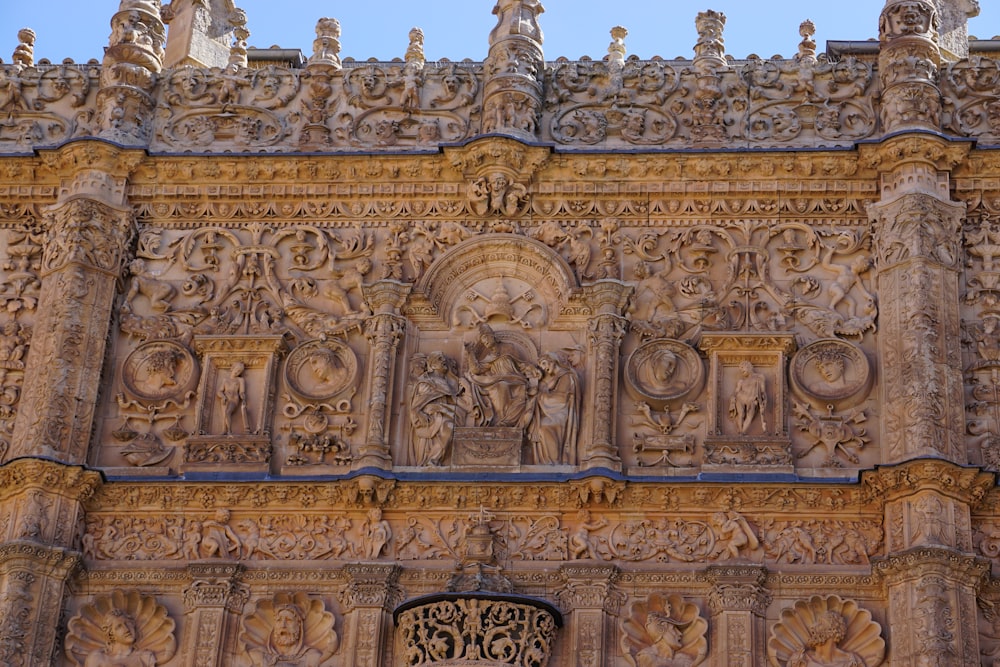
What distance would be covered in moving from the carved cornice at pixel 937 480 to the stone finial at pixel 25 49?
8.71 m

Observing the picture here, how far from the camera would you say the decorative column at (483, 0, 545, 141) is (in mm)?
18469

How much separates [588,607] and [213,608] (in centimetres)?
290

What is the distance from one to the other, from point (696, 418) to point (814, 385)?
983 mm

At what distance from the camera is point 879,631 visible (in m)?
16.1

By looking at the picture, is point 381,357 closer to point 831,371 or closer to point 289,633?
point 289,633

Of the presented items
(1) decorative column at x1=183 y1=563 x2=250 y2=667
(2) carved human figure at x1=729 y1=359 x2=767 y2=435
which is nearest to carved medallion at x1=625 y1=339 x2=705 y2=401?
(2) carved human figure at x1=729 y1=359 x2=767 y2=435

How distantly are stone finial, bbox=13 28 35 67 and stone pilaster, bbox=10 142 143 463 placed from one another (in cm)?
147

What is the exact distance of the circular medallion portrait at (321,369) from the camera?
17625mm

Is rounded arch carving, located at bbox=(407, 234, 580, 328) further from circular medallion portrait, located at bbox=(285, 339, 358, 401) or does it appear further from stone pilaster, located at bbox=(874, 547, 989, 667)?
stone pilaster, located at bbox=(874, 547, 989, 667)

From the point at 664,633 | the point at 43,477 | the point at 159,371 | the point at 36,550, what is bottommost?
the point at 664,633

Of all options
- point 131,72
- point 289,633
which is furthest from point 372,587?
point 131,72

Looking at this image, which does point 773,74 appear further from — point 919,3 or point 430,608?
point 430,608

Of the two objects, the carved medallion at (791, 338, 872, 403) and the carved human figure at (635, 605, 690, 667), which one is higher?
the carved medallion at (791, 338, 872, 403)

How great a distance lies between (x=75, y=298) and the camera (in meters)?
17.9
